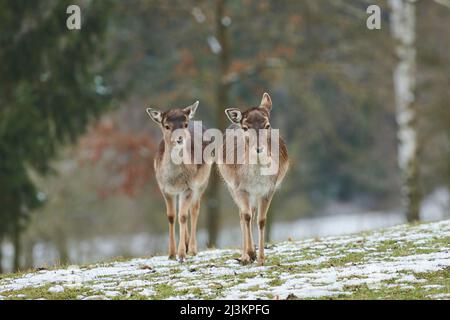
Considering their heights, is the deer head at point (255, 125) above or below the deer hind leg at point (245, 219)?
above

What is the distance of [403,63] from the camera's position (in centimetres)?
2552

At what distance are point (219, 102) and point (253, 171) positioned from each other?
14.1 meters

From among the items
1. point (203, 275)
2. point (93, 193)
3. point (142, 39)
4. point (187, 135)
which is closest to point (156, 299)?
point (203, 275)

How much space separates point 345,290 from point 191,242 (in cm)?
447

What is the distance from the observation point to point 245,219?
1151 centimetres

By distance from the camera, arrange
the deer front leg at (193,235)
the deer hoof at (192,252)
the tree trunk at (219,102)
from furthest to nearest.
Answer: the tree trunk at (219,102), the deer front leg at (193,235), the deer hoof at (192,252)

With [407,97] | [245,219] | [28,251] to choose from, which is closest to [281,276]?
[245,219]

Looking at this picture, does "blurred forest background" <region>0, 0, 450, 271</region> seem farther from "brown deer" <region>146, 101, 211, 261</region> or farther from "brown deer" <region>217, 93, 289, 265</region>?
"brown deer" <region>217, 93, 289, 265</region>

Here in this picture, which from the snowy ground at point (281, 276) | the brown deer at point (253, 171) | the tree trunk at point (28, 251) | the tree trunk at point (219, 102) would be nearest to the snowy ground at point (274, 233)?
the tree trunk at point (28, 251)

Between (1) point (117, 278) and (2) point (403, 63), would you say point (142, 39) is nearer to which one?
(2) point (403, 63)

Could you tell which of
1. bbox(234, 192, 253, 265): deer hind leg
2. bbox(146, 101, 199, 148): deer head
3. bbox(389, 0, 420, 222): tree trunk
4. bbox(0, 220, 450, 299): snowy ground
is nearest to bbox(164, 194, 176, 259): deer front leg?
bbox(0, 220, 450, 299): snowy ground

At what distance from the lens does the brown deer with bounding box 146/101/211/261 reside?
1184 cm

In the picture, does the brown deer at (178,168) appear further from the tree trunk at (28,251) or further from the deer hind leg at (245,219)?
the tree trunk at (28,251)

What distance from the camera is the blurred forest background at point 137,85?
82.4 feet
